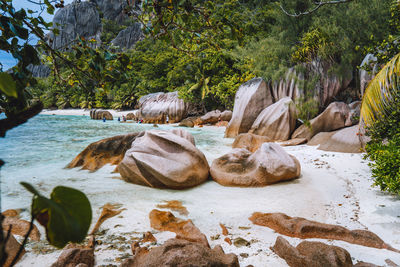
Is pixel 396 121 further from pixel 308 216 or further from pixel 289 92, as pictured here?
pixel 289 92

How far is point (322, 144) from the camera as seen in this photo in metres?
6.75

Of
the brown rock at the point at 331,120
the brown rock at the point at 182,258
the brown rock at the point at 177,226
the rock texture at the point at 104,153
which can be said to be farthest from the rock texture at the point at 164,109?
the brown rock at the point at 182,258

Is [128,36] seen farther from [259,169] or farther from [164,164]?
[259,169]

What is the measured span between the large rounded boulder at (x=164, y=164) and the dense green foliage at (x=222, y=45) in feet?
4.26

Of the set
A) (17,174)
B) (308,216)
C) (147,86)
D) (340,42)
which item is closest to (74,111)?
(147,86)

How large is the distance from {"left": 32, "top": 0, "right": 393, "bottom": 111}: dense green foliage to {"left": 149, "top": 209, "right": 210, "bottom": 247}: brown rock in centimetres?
153

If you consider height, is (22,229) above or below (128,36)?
below

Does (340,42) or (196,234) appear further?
(340,42)

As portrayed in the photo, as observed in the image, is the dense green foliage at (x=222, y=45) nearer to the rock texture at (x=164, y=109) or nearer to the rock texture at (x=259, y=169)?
the rock texture at (x=164, y=109)

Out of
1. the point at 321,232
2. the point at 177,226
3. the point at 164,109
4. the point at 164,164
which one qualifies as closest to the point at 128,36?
the point at 164,109

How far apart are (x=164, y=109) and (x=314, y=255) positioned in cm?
1765

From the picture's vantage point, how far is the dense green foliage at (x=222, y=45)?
1630 mm

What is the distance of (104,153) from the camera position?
561 cm

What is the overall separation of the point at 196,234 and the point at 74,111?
37036 millimetres
